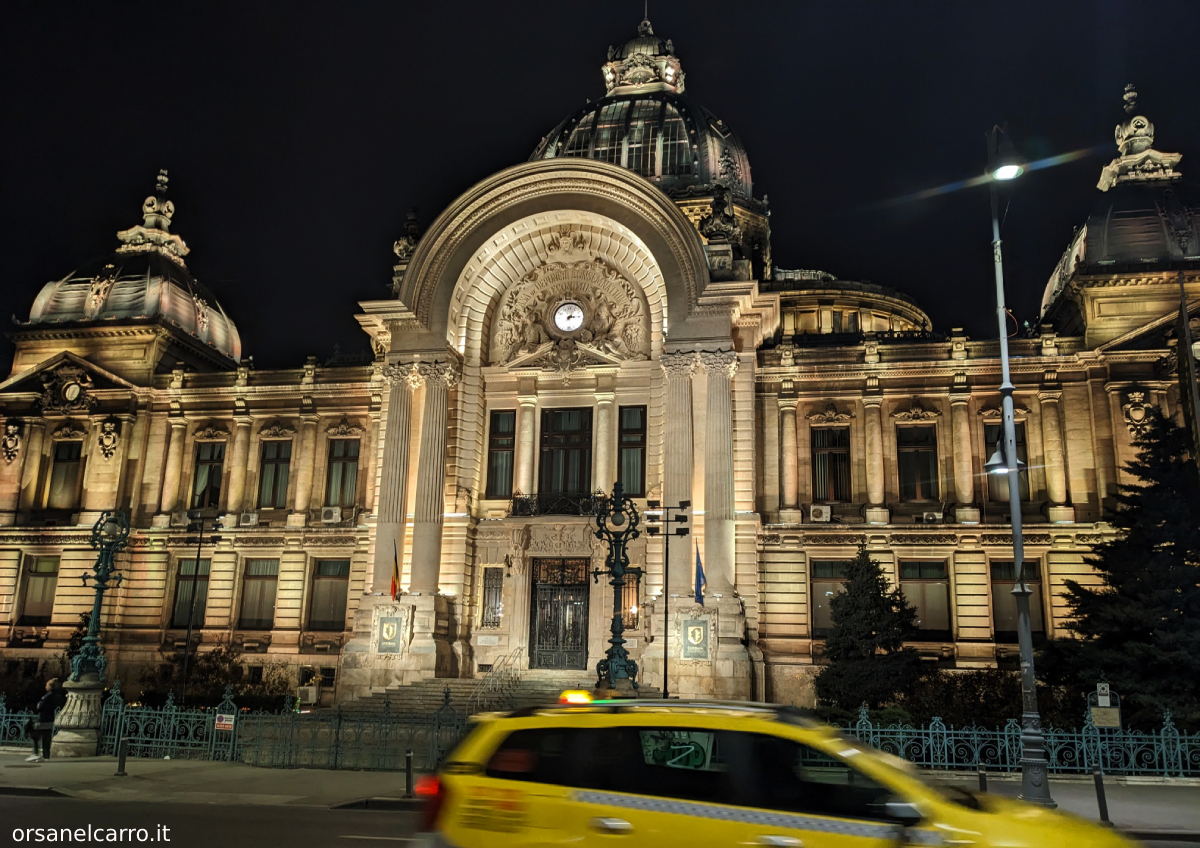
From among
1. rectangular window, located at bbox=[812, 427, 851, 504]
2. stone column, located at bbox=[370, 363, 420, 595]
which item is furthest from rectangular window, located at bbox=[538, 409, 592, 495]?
rectangular window, located at bbox=[812, 427, 851, 504]

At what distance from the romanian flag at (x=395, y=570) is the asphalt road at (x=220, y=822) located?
51.8 ft

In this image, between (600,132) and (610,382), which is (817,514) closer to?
(610,382)

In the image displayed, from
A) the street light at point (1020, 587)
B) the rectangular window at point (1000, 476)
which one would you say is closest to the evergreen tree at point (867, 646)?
the rectangular window at point (1000, 476)

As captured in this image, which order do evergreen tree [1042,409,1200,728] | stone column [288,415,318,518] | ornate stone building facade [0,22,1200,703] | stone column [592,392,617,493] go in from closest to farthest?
evergreen tree [1042,409,1200,728] → ornate stone building facade [0,22,1200,703] → stone column [592,392,617,493] → stone column [288,415,318,518]

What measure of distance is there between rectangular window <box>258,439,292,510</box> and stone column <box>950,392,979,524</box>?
2545 cm

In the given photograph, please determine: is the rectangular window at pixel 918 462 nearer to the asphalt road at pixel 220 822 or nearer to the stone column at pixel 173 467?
the asphalt road at pixel 220 822

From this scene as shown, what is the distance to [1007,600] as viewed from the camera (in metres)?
32.2

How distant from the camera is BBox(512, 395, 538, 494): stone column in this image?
113 ft

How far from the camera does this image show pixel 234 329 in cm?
4869

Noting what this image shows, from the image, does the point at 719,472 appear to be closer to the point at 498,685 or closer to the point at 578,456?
the point at 578,456

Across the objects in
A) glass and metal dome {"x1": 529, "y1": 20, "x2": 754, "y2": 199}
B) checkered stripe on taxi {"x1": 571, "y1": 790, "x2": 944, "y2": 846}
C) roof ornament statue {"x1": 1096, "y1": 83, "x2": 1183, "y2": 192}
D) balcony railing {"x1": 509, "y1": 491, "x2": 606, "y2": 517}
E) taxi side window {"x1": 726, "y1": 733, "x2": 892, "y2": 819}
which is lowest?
checkered stripe on taxi {"x1": 571, "y1": 790, "x2": 944, "y2": 846}

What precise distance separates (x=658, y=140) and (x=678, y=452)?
2228 cm

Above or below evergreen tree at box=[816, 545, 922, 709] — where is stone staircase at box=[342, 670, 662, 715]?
below

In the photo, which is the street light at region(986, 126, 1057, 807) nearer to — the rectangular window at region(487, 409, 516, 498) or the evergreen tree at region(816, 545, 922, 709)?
the evergreen tree at region(816, 545, 922, 709)
